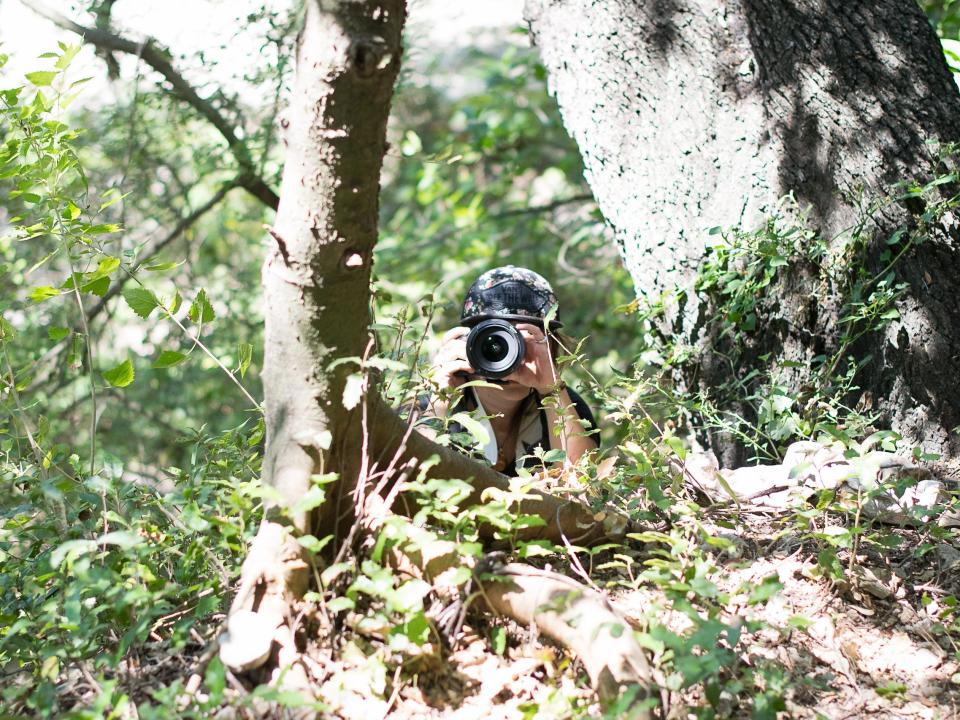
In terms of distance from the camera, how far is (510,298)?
117 inches

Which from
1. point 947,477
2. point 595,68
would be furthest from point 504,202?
point 947,477

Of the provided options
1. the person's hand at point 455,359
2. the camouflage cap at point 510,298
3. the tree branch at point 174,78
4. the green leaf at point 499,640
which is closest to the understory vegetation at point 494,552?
the green leaf at point 499,640

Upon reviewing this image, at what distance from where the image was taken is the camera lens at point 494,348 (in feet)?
9.25

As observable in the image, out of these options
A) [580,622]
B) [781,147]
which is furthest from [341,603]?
[781,147]

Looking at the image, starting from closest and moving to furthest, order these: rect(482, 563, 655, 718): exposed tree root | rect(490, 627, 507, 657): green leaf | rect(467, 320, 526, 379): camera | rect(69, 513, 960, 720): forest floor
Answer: rect(482, 563, 655, 718): exposed tree root < rect(69, 513, 960, 720): forest floor < rect(490, 627, 507, 657): green leaf < rect(467, 320, 526, 379): camera

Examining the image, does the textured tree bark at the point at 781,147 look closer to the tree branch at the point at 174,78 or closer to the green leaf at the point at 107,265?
the tree branch at the point at 174,78

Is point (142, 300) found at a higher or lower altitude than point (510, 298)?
higher

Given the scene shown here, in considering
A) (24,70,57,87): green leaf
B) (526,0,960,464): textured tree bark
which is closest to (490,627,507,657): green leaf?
(526,0,960,464): textured tree bark

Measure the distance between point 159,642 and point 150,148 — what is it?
371cm

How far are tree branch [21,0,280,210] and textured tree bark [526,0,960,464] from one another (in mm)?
1695

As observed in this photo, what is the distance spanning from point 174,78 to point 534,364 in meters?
2.69

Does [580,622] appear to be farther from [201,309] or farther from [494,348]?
[201,309]

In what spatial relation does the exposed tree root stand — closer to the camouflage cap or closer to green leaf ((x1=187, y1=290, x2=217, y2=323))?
green leaf ((x1=187, y1=290, x2=217, y2=323))

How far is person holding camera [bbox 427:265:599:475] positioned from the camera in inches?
110
